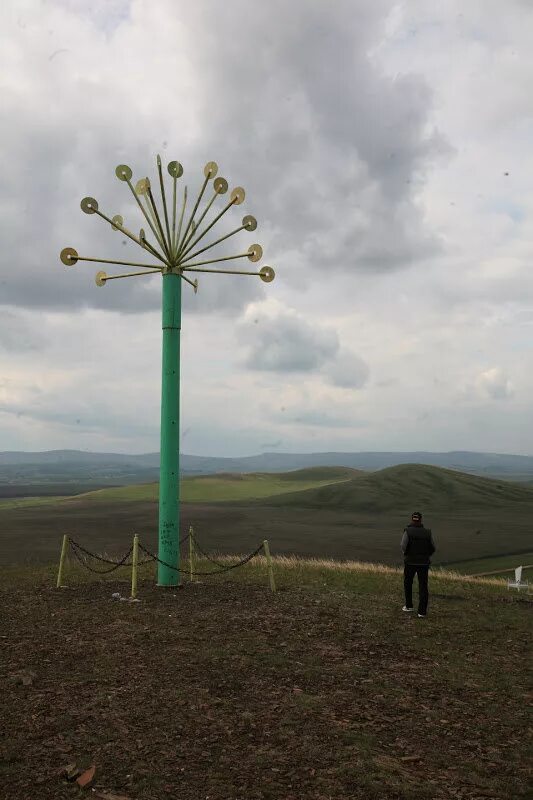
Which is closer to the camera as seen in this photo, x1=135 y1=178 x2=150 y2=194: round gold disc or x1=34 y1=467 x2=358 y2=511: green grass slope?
x1=135 y1=178 x2=150 y2=194: round gold disc

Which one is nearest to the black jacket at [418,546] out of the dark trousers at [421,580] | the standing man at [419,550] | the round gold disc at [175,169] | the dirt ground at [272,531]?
the standing man at [419,550]

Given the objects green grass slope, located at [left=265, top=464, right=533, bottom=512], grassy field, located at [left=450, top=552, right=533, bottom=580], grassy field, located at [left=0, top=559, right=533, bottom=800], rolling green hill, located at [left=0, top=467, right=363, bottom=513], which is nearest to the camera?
grassy field, located at [left=0, top=559, right=533, bottom=800]

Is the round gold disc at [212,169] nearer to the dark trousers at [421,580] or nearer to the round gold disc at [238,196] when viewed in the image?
the round gold disc at [238,196]

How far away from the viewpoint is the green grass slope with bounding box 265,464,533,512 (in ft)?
250

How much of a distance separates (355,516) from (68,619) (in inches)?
2144

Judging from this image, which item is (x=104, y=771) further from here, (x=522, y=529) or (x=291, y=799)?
(x=522, y=529)

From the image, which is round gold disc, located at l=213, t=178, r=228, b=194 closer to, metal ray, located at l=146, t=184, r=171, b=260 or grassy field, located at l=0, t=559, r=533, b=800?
metal ray, located at l=146, t=184, r=171, b=260

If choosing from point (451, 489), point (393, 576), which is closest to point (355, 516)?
point (451, 489)

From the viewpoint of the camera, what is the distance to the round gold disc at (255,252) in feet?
53.0

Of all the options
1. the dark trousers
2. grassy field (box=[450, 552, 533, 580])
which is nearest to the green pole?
the dark trousers

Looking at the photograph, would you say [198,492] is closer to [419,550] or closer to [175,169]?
[175,169]

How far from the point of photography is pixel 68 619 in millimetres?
12320

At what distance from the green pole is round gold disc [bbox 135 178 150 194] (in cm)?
261

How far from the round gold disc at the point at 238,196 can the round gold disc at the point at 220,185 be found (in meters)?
0.29
